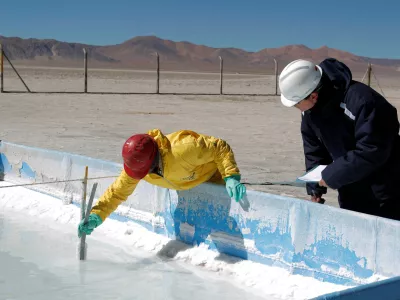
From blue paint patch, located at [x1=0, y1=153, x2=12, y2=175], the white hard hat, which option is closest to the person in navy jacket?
Result: the white hard hat

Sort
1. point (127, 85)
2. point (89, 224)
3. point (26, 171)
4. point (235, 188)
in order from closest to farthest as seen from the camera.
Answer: point (235, 188)
point (89, 224)
point (26, 171)
point (127, 85)

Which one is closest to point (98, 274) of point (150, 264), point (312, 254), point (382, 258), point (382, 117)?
point (150, 264)

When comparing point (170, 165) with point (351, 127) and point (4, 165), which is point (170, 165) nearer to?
point (351, 127)

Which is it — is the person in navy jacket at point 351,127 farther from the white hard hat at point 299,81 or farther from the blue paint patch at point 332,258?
the blue paint patch at point 332,258

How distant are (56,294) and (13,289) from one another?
318 millimetres

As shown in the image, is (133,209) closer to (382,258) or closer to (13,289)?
(13,289)

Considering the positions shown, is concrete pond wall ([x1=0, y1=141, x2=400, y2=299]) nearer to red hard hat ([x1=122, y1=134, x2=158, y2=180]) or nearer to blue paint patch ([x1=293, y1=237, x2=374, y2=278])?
blue paint patch ([x1=293, y1=237, x2=374, y2=278])

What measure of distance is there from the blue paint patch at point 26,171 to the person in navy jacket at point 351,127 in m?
3.82

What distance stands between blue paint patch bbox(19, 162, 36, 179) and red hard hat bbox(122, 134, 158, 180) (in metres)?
2.69

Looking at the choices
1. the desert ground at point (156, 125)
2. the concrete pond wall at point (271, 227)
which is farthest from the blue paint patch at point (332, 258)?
the desert ground at point (156, 125)

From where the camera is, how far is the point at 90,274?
500 cm

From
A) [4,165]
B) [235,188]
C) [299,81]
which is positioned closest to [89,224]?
[235,188]

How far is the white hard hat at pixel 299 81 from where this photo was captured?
3.99 m

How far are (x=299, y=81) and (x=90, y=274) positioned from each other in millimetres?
2127
